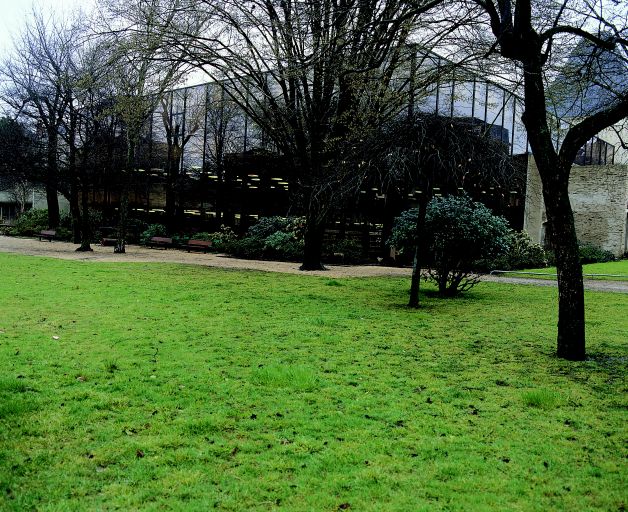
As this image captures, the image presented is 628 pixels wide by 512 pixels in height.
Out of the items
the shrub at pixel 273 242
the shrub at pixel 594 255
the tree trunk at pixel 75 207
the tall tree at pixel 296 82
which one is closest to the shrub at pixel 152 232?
the tree trunk at pixel 75 207

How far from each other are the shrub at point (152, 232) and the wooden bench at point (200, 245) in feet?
14.4

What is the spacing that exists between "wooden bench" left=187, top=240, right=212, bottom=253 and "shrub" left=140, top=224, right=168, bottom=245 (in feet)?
14.4

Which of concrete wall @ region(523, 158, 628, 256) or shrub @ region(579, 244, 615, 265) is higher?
concrete wall @ region(523, 158, 628, 256)

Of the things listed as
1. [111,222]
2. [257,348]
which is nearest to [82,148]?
[111,222]

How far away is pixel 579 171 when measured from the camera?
31.4 metres

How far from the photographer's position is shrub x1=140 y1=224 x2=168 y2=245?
3044 centimetres

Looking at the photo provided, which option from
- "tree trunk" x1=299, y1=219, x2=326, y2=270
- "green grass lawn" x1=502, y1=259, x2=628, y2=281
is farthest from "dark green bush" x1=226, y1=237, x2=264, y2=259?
"green grass lawn" x1=502, y1=259, x2=628, y2=281

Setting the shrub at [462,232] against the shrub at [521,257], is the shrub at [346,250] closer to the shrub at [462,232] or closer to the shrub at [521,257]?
the shrub at [521,257]

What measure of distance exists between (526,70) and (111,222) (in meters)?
31.2

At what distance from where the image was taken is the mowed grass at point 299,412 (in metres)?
3.49

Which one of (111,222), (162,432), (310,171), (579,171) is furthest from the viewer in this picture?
(111,222)

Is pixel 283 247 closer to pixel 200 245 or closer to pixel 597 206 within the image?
pixel 200 245

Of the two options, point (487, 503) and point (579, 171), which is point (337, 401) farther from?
point (579, 171)

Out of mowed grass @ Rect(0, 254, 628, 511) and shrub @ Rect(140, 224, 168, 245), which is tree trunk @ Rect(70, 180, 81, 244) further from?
mowed grass @ Rect(0, 254, 628, 511)
